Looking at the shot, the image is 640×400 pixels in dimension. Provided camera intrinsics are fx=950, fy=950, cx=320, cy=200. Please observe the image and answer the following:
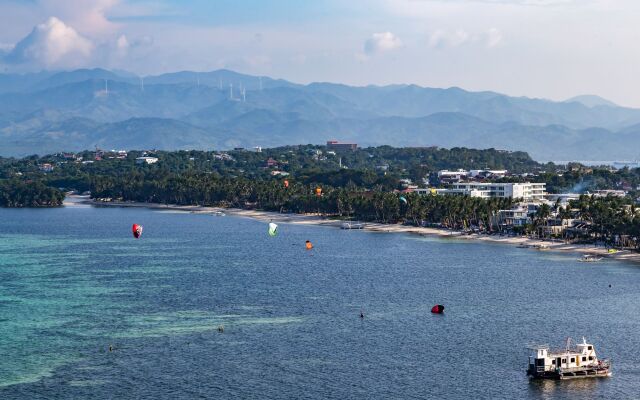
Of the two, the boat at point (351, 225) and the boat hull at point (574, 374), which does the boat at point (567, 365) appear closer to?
the boat hull at point (574, 374)

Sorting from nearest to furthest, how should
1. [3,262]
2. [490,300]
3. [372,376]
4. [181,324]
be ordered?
[372,376], [181,324], [490,300], [3,262]

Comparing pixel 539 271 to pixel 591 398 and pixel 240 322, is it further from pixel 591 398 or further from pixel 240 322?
pixel 591 398

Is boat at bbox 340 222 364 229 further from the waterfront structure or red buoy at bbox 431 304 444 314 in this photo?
red buoy at bbox 431 304 444 314

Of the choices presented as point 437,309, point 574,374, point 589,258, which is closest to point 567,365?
point 574,374

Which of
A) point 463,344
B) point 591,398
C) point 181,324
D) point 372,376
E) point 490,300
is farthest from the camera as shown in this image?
point 490,300

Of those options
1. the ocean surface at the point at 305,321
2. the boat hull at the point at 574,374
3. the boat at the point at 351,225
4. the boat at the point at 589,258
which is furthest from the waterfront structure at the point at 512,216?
the boat hull at the point at 574,374

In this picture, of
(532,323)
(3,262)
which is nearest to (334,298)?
(532,323)
